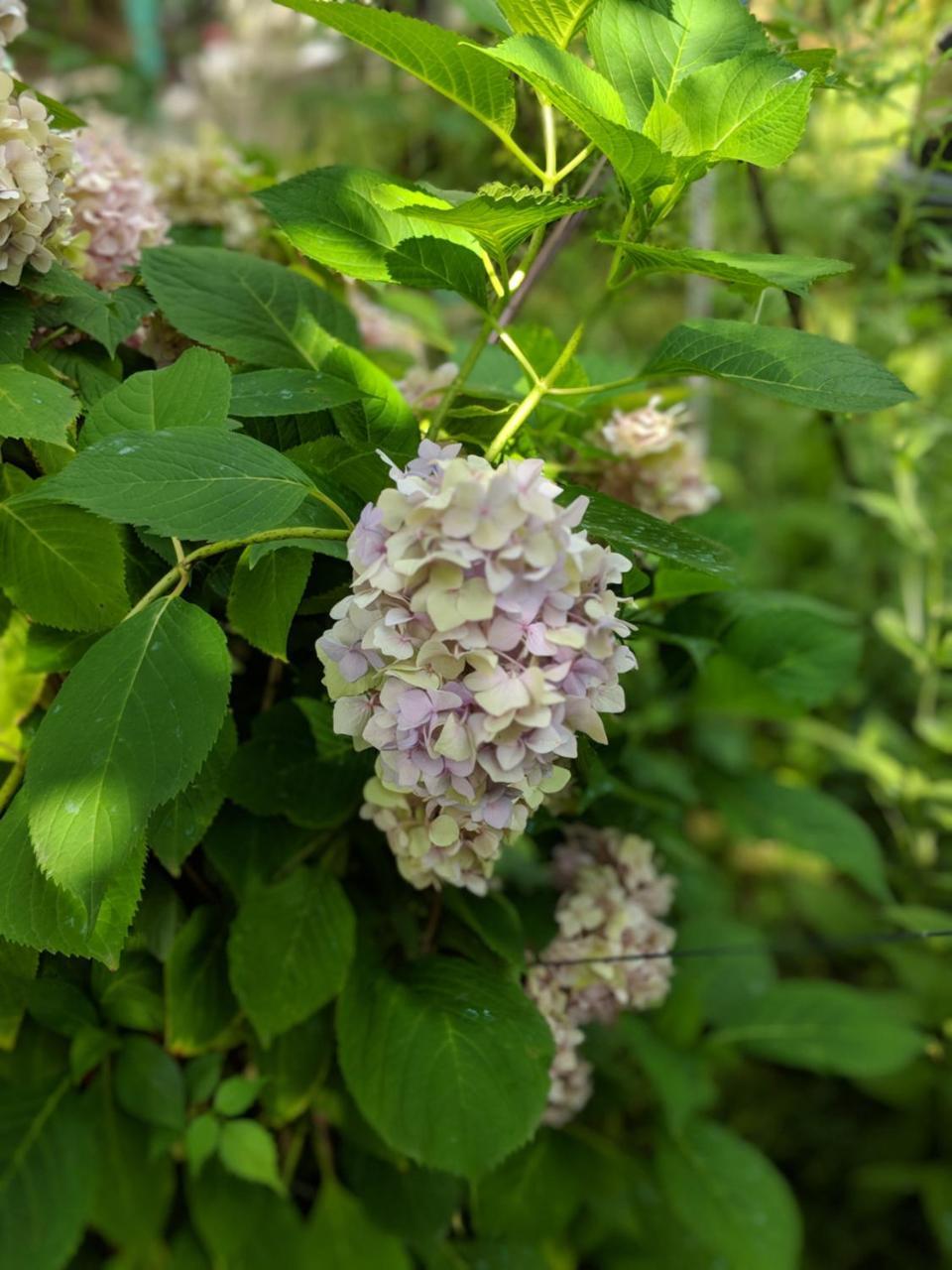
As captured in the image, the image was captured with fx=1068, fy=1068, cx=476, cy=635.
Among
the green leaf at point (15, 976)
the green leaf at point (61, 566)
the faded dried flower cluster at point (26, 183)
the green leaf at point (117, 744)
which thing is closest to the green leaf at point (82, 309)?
the faded dried flower cluster at point (26, 183)

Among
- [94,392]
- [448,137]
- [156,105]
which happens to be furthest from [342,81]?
[94,392]

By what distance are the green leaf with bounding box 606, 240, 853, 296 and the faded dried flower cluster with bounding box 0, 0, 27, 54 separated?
407 mm

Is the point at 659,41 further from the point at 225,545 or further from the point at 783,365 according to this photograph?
the point at 225,545

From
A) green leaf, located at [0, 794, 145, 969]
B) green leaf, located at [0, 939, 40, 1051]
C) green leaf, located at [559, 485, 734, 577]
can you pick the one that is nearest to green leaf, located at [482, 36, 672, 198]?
green leaf, located at [559, 485, 734, 577]

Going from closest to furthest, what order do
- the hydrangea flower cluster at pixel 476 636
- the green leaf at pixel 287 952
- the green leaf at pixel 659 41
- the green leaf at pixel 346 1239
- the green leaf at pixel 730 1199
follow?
the hydrangea flower cluster at pixel 476 636 < the green leaf at pixel 659 41 < the green leaf at pixel 287 952 < the green leaf at pixel 346 1239 < the green leaf at pixel 730 1199

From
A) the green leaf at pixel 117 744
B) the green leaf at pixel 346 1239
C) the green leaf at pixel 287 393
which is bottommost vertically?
the green leaf at pixel 346 1239

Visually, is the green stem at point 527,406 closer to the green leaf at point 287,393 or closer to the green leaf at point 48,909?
the green leaf at point 287,393

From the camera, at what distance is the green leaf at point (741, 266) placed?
476 mm

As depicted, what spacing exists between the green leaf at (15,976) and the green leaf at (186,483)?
241mm

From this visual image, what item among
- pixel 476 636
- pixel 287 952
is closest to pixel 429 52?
pixel 476 636

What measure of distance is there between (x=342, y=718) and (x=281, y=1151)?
0.49 meters

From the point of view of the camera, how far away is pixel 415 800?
0.58 meters

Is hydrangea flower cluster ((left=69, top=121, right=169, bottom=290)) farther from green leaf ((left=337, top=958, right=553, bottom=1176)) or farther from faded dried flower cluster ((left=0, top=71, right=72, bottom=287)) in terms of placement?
green leaf ((left=337, top=958, right=553, bottom=1176))

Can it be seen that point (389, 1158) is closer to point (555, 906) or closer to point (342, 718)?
Answer: point (555, 906)
